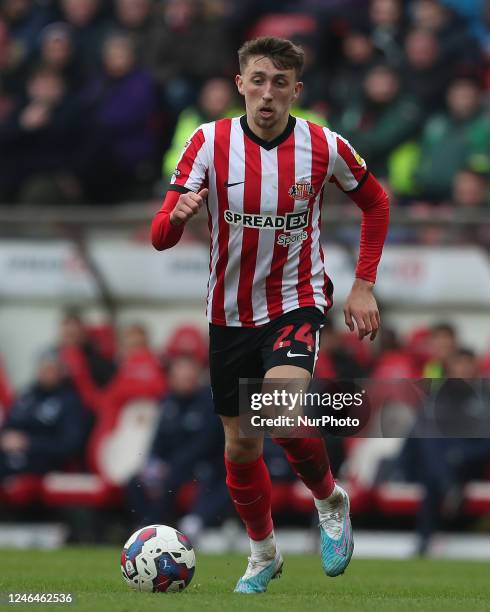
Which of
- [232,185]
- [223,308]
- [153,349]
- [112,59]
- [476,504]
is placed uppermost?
[112,59]

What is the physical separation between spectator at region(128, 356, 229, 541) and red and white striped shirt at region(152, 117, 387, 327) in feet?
17.4

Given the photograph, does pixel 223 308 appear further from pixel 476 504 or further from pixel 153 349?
pixel 153 349

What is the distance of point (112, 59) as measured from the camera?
14273mm

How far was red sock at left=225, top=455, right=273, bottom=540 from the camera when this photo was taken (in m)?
6.80

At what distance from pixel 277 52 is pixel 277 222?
783mm

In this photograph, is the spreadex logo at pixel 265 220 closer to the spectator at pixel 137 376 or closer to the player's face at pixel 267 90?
the player's face at pixel 267 90

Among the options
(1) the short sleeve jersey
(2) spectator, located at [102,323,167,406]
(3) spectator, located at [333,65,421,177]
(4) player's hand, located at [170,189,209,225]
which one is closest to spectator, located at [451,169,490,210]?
(3) spectator, located at [333,65,421,177]

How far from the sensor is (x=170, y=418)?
12258 mm

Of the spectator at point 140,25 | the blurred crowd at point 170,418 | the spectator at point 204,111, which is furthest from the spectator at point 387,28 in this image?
the blurred crowd at point 170,418

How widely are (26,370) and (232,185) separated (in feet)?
24.5

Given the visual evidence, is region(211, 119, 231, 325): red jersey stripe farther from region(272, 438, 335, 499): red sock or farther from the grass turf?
the grass turf

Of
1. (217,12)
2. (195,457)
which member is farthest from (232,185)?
(217,12)

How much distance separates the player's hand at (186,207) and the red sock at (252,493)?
1310mm

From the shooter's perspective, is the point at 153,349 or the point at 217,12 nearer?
the point at 153,349
